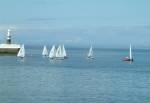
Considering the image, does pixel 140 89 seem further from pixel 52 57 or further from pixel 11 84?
pixel 52 57

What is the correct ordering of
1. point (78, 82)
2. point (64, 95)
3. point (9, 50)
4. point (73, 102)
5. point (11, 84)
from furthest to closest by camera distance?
point (9, 50)
point (78, 82)
point (11, 84)
point (64, 95)
point (73, 102)

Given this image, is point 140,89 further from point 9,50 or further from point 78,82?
point 9,50

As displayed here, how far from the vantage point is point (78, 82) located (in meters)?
59.8

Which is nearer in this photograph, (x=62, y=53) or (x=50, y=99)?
(x=50, y=99)

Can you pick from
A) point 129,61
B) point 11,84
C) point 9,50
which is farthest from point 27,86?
point 9,50

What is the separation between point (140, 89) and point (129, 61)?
71.8 meters

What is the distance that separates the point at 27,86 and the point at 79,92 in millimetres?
7155

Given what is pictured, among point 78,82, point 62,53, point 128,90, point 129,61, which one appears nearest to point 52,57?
point 62,53

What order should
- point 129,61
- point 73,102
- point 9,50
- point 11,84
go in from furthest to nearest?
point 9,50 < point 129,61 < point 11,84 < point 73,102

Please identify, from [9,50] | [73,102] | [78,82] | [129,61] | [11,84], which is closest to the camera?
[73,102]

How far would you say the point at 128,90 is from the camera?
170 feet

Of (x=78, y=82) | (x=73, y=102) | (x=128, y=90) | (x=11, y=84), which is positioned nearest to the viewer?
(x=73, y=102)

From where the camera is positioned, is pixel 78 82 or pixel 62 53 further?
pixel 62 53

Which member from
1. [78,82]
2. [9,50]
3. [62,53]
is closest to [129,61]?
[62,53]
